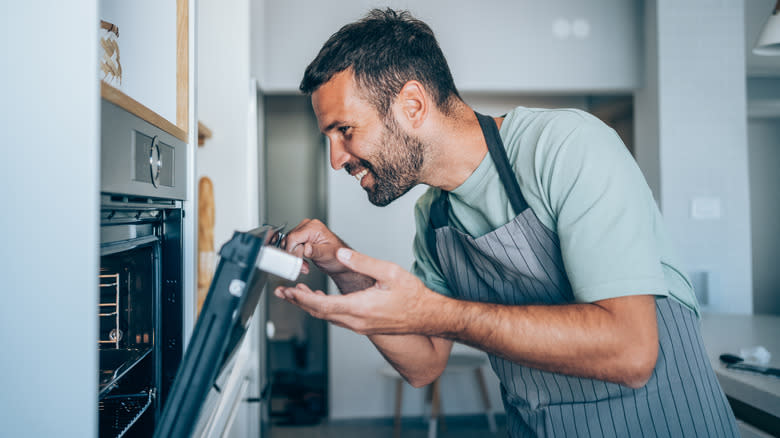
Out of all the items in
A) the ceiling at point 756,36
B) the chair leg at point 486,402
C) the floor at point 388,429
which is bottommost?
the floor at point 388,429

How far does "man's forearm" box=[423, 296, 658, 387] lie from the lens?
0.76 metres

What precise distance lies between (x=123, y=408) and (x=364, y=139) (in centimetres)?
64

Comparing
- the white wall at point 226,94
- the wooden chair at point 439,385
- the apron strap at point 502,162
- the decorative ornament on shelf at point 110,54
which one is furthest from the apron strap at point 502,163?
the wooden chair at point 439,385

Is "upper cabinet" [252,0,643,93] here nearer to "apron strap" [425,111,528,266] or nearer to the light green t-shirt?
"apron strap" [425,111,528,266]

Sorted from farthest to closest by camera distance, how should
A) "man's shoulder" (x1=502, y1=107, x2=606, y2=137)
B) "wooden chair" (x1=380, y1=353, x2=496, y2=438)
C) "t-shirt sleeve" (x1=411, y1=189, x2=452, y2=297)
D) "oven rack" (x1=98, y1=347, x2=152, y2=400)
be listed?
"wooden chair" (x1=380, y1=353, x2=496, y2=438), "t-shirt sleeve" (x1=411, y1=189, x2=452, y2=297), "man's shoulder" (x1=502, y1=107, x2=606, y2=137), "oven rack" (x1=98, y1=347, x2=152, y2=400)

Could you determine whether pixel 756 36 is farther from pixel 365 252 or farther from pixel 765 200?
pixel 365 252

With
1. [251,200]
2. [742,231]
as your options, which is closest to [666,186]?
[742,231]

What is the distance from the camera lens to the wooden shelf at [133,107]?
0.59 metres

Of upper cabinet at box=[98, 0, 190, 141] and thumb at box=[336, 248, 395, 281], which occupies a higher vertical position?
upper cabinet at box=[98, 0, 190, 141]

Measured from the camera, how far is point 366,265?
0.68 m

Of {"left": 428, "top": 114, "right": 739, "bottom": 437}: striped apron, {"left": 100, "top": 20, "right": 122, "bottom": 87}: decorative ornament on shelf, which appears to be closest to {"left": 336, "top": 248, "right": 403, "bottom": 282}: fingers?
{"left": 428, "top": 114, "right": 739, "bottom": 437}: striped apron

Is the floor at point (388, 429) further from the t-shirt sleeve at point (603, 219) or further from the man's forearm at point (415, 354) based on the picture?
the t-shirt sleeve at point (603, 219)

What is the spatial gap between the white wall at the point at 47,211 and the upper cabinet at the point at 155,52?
0.44 m

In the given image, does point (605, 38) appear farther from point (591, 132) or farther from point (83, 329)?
point (83, 329)
